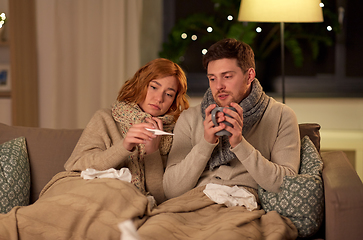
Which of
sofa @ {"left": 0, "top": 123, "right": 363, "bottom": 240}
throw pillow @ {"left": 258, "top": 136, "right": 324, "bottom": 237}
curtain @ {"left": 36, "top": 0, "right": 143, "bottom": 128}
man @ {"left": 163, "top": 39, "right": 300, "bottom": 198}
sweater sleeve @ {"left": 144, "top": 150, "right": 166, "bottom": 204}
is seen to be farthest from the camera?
curtain @ {"left": 36, "top": 0, "right": 143, "bottom": 128}

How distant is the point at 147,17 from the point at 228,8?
0.71 meters

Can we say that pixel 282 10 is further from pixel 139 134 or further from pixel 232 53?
pixel 139 134

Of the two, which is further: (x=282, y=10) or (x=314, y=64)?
(x=314, y=64)

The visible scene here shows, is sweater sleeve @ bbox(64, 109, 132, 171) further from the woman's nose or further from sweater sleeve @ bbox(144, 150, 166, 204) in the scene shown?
the woman's nose

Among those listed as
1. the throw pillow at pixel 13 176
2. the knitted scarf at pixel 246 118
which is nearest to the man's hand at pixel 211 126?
the knitted scarf at pixel 246 118

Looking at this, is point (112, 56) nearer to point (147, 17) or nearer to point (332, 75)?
point (147, 17)

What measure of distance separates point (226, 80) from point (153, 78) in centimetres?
38

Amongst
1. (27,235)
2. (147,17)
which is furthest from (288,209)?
(147,17)

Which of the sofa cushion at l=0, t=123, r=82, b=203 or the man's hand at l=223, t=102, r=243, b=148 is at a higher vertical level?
the man's hand at l=223, t=102, r=243, b=148

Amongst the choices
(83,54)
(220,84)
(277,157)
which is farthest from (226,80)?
(83,54)

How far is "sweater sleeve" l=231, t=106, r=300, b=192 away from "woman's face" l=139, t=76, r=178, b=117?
1.55 feet

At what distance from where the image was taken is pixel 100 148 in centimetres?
191

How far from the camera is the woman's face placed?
1940mm

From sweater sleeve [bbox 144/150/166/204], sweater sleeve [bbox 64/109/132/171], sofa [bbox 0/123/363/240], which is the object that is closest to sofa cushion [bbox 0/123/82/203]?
sofa [bbox 0/123/363/240]
